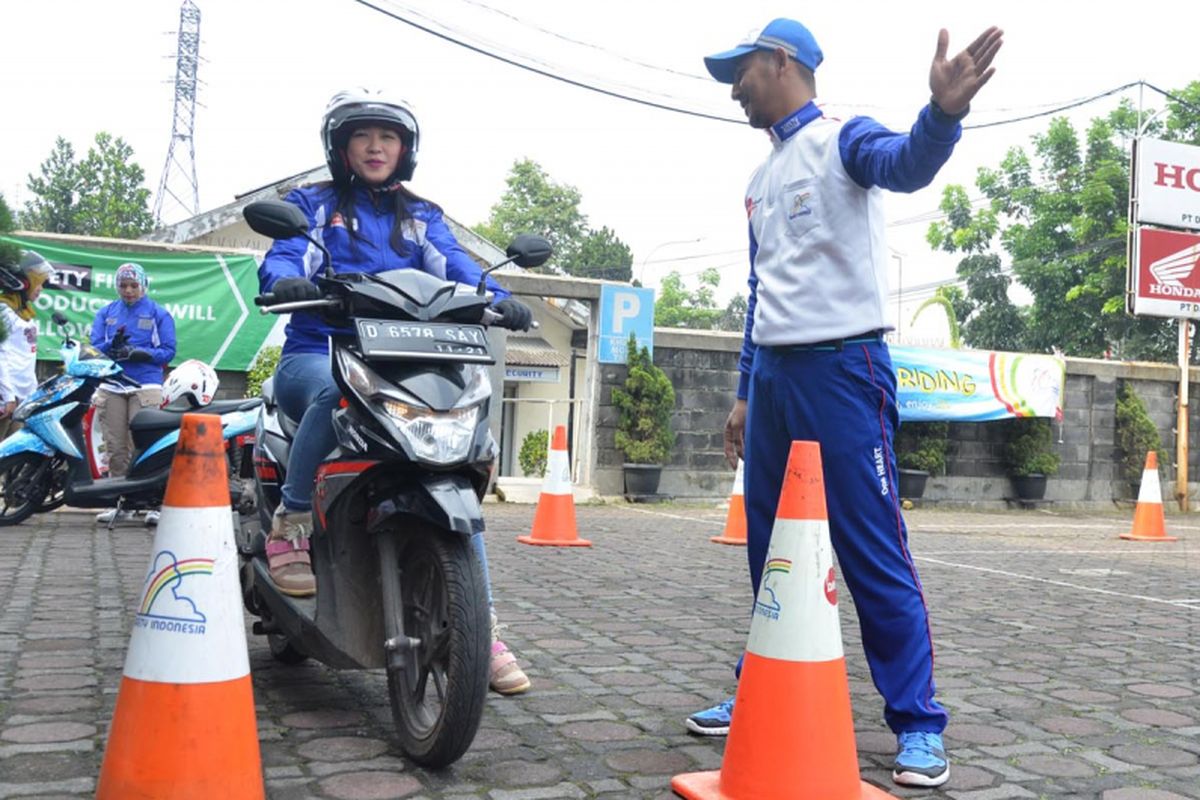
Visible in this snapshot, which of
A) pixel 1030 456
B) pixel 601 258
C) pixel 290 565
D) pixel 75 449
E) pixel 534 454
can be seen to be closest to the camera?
pixel 290 565

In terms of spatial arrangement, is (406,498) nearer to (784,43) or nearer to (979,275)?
(784,43)

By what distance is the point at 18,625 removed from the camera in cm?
457

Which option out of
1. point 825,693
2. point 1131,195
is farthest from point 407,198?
point 1131,195

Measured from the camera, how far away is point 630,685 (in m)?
3.93

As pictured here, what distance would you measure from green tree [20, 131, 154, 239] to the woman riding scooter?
5302 centimetres

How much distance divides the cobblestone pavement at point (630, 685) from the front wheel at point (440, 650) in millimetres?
102

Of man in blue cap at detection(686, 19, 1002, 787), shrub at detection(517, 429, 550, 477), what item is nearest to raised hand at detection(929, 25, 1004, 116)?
man in blue cap at detection(686, 19, 1002, 787)

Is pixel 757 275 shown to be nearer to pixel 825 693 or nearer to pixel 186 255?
pixel 825 693

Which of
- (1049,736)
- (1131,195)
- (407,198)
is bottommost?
(1049,736)

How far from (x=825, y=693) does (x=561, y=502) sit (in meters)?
5.70

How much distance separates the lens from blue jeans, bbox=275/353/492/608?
331 cm

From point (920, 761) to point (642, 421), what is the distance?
32.2 feet

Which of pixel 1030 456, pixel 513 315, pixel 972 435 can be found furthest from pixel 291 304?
pixel 1030 456

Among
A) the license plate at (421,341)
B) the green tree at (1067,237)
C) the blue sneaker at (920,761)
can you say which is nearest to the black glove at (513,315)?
the license plate at (421,341)
